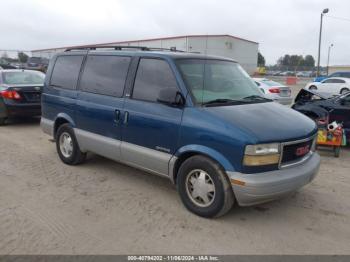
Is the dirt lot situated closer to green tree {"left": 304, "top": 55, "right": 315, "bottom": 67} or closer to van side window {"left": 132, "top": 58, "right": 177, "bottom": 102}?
van side window {"left": 132, "top": 58, "right": 177, "bottom": 102}

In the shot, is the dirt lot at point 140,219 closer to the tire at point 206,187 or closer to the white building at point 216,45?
the tire at point 206,187

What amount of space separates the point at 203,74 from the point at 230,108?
682 millimetres

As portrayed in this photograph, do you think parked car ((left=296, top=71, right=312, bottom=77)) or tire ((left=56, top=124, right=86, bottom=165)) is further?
parked car ((left=296, top=71, right=312, bottom=77))

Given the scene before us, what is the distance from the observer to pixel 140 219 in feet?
13.0

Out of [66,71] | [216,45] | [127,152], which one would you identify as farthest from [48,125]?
[216,45]

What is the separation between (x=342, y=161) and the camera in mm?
6652

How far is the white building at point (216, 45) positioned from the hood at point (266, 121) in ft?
123

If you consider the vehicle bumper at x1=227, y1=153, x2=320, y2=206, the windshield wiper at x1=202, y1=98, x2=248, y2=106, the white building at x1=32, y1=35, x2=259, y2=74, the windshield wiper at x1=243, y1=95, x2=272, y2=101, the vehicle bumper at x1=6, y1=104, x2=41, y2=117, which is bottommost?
the vehicle bumper at x1=227, y1=153, x2=320, y2=206

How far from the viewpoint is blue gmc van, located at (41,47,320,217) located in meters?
3.66

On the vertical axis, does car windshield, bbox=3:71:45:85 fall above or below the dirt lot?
above

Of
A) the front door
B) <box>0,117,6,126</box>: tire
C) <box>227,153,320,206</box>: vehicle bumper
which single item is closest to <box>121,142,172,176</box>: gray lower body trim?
the front door

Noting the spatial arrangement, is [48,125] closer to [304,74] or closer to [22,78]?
[22,78]

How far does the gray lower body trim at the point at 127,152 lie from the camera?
434 cm

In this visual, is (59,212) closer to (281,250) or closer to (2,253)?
(2,253)
